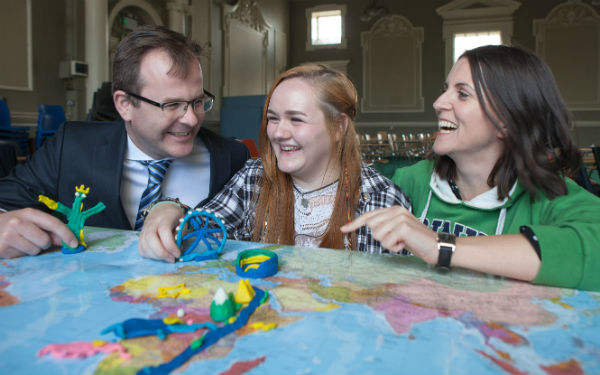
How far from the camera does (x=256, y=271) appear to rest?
3.23 ft

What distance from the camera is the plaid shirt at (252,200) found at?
5.32 feet

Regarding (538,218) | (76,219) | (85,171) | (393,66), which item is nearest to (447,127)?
(538,218)

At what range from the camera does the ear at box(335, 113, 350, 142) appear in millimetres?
1714

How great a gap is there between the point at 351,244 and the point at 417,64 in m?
11.2

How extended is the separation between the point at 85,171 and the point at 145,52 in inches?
21.4

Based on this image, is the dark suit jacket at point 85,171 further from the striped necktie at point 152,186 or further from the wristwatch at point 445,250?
the wristwatch at point 445,250

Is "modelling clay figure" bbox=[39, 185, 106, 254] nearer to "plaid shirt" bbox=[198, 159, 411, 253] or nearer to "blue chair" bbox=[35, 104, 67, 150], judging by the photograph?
"plaid shirt" bbox=[198, 159, 411, 253]

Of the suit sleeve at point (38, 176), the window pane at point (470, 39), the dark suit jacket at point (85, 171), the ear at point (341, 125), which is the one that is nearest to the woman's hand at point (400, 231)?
the ear at point (341, 125)

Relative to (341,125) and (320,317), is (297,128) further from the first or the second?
(320,317)

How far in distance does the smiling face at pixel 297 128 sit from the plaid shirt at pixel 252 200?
19cm

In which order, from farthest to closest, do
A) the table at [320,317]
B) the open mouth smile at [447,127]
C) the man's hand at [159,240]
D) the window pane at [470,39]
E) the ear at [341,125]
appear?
1. the window pane at [470,39]
2. the ear at [341,125]
3. the open mouth smile at [447,127]
4. the man's hand at [159,240]
5. the table at [320,317]

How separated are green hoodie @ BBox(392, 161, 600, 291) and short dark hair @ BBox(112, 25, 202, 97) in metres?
0.99

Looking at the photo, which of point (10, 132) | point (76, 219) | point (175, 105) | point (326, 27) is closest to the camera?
point (76, 219)

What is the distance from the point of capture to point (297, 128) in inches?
62.4
